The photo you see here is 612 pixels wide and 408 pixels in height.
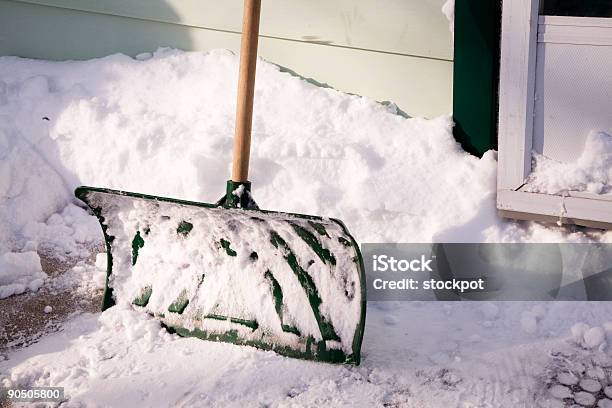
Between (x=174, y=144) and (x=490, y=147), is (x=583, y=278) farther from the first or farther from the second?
(x=174, y=144)

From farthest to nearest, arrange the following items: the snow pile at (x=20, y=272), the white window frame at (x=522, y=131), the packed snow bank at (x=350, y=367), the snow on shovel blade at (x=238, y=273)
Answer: the snow pile at (x=20, y=272), the white window frame at (x=522, y=131), the snow on shovel blade at (x=238, y=273), the packed snow bank at (x=350, y=367)

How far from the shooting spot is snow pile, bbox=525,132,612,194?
Answer: 8.70 feet

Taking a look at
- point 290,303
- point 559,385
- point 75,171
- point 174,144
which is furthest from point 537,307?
point 75,171

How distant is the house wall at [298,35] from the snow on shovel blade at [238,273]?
1063 mm

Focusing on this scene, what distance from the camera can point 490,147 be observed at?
9.61ft

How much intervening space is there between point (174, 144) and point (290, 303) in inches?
41.8

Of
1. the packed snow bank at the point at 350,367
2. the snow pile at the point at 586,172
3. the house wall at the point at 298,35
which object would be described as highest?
the house wall at the point at 298,35

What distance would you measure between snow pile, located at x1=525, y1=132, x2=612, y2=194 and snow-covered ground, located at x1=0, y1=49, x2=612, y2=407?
0.16 metres

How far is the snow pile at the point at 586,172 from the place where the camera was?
265 cm

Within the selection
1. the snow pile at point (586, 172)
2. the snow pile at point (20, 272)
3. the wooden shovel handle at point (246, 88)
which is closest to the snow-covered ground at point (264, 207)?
the snow pile at point (20, 272)

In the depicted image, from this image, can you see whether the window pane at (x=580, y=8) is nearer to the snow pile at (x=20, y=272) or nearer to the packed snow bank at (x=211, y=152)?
the packed snow bank at (x=211, y=152)

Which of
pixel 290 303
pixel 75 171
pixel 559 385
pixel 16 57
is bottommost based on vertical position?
pixel 559 385

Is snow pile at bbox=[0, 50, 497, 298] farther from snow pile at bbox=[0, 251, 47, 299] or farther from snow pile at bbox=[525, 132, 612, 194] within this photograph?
snow pile at bbox=[525, 132, 612, 194]

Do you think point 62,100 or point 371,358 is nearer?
point 371,358
